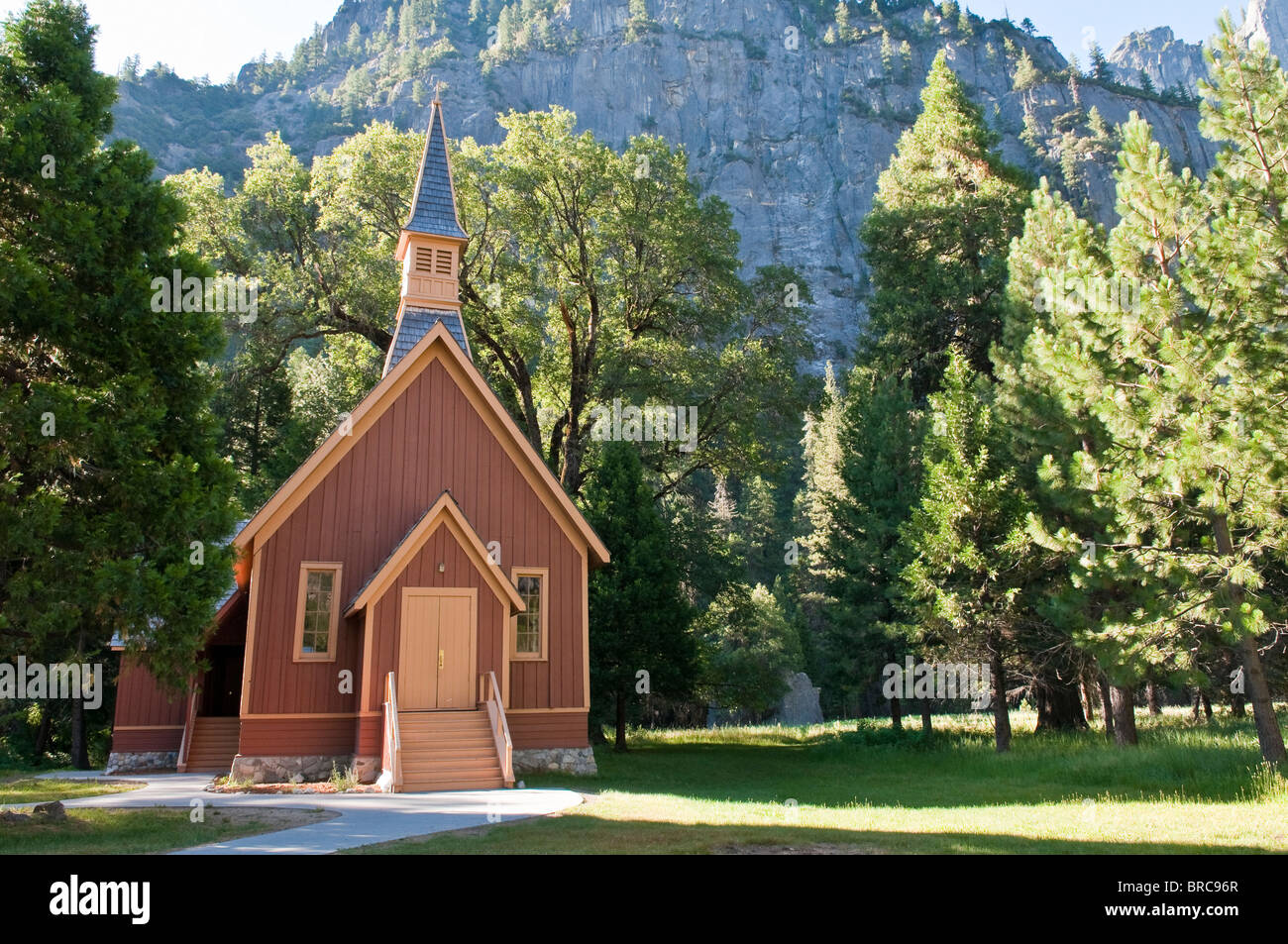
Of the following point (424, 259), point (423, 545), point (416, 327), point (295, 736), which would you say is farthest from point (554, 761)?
point (424, 259)

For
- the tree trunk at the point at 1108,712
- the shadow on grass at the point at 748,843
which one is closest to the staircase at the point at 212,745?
the shadow on grass at the point at 748,843

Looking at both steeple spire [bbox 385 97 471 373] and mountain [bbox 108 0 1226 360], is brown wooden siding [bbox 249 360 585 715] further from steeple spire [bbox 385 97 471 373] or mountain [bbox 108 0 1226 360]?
mountain [bbox 108 0 1226 360]

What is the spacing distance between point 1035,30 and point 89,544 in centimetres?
15981

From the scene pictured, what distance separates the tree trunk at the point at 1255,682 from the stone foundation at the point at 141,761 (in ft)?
69.4

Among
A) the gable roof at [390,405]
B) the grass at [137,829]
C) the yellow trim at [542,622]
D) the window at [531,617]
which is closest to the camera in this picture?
the grass at [137,829]

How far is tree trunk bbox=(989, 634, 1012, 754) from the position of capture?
18.9 meters

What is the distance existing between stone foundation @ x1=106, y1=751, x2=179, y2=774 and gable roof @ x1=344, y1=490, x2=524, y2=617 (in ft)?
26.1

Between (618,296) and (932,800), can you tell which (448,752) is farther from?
(618,296)

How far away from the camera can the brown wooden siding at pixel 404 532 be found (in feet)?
51.2

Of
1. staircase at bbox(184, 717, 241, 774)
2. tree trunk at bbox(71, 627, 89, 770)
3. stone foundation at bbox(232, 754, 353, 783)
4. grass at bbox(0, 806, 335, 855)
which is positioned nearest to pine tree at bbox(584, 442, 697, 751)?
stone foundation at bbox(232, 754, 353, 783)

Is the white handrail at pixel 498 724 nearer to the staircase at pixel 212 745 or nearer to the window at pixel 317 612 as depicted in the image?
the window at pixel 317 612

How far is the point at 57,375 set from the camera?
10898mm

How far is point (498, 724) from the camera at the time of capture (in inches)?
589

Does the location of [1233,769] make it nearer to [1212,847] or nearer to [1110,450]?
[1110,450]
